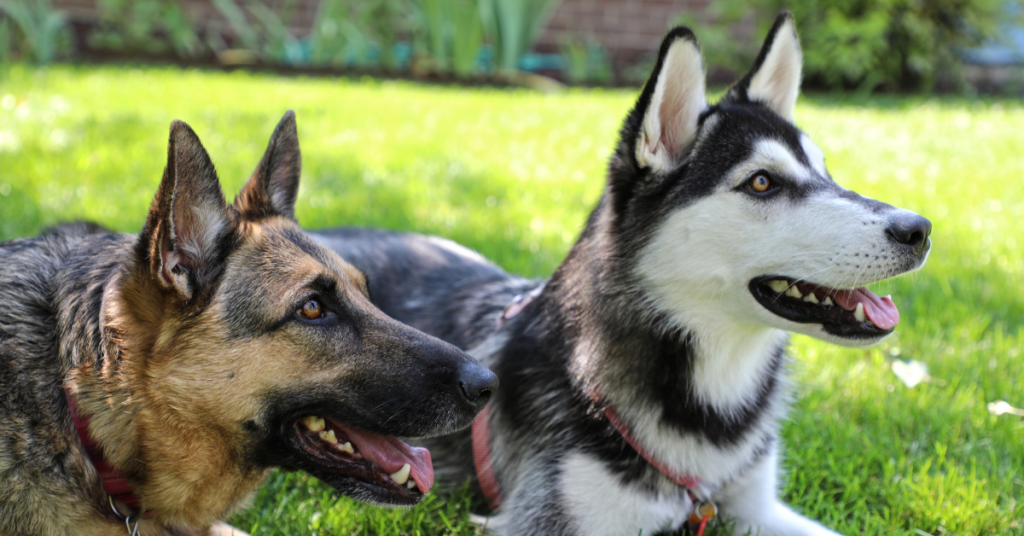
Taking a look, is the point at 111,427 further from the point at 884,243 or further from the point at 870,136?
the point at 870,136

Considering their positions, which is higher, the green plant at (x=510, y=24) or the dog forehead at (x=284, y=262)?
the dog forehead at (x=284, y=262)

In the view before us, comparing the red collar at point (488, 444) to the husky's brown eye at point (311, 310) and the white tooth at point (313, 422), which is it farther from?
the husky's brown eye at point (311, 310)

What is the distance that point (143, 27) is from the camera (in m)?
13.2

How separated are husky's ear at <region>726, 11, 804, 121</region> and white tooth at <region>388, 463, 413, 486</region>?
2067mm

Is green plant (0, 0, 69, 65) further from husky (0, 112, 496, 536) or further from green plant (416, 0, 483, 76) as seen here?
husky (0, 112, 496, 536)

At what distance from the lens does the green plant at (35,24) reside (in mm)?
11422

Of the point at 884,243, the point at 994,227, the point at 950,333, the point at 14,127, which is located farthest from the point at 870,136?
the point at 14,127

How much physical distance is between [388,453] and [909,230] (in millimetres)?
1930

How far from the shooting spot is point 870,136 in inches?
361

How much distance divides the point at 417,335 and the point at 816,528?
5.61 feet

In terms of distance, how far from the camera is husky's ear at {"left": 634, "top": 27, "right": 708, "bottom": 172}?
254 centimetres

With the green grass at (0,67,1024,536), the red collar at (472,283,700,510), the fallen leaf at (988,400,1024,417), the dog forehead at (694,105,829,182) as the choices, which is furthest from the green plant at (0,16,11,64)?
the fallen leaf at (988,400,1024,417)

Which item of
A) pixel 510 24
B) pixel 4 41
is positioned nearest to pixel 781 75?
pixel 510 24

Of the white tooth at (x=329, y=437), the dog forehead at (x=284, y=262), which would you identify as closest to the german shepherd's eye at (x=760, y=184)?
the dog forehead at (x=284, y=262)
